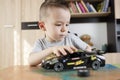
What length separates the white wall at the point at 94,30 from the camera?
310 cm

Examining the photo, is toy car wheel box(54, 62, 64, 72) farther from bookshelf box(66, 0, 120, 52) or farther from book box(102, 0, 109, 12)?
book box(102, 0, 109, 12)

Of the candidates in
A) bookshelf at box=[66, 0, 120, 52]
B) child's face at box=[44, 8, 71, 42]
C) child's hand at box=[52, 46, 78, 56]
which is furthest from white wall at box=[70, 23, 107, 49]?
child's hand at box=[52, 46, 78, 56]

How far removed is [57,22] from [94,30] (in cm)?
226

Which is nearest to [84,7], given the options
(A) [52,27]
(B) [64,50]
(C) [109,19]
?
(C) [109,19]

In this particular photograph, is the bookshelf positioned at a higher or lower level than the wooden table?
higher

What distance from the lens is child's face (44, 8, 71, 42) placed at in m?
0.89

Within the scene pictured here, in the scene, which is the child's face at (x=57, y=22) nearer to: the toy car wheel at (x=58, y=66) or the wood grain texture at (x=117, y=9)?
the toy car wheel at (x=58, y=66)

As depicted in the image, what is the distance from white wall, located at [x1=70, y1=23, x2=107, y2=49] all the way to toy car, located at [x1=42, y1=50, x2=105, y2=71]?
7.78 ft

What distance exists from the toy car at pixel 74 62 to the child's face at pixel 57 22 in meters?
0.20

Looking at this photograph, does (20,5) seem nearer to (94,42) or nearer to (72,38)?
(94,42)

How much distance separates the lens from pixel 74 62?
0.71 meters

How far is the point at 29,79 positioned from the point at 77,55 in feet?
0.80

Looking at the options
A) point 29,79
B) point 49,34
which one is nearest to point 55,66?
point 29,79

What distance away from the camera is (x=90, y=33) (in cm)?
311
